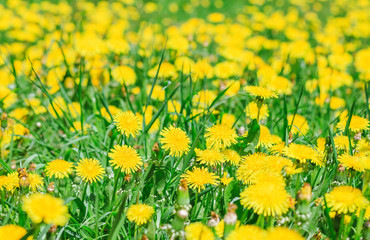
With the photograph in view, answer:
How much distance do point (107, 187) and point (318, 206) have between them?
886 mm

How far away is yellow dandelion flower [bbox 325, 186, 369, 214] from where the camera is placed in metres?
1.33

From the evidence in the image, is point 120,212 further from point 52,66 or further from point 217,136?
point 52,66

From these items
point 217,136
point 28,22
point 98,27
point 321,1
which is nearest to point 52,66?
point 98,27

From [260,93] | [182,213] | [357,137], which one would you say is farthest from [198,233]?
[357,137]

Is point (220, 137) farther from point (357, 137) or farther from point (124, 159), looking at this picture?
point (357, 137)

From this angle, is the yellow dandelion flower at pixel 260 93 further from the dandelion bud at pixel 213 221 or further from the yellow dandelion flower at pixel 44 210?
the yellow dandelion flower at pixel 44 210

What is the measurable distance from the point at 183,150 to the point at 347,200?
649 millimetres

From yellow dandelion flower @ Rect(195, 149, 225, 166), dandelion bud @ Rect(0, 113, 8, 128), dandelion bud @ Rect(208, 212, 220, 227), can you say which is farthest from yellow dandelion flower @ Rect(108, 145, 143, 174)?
dandelion bud @ Rect(0, 113, 8, 128)

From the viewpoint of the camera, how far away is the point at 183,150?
1623 mm

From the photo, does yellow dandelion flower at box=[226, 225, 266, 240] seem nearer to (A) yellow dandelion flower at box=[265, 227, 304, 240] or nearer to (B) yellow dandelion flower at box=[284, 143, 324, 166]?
(A) yellow dandelion flower at box=[265, 227, 304, 240]

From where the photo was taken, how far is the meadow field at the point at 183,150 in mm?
1360

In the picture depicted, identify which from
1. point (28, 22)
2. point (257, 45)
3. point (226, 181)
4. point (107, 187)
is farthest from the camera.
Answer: point (28, 22)

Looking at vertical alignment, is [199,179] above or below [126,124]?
below

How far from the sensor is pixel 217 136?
5.46 ft
